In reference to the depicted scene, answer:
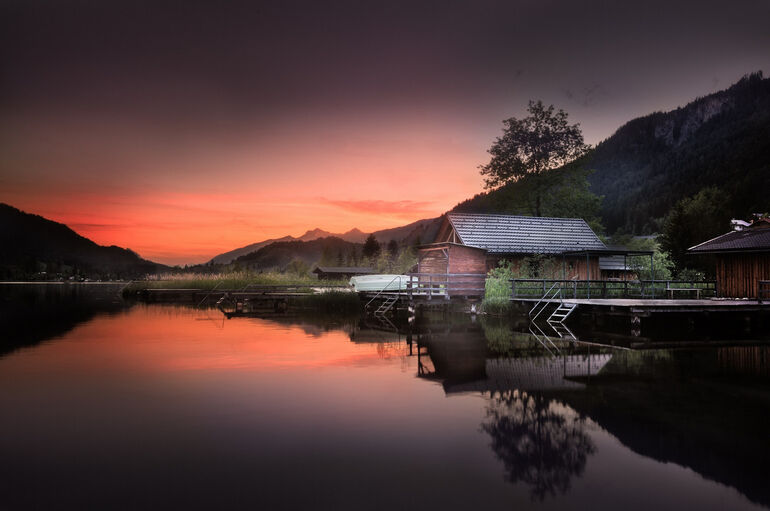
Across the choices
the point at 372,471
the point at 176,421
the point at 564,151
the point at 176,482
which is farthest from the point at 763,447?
the point at 564,151

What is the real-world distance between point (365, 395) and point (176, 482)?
5.52 meters

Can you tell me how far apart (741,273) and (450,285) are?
54.4ft

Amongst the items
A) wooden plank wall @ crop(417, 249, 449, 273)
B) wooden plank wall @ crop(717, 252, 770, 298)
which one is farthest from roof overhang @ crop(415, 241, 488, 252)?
wooden plank wall @ crop(717, 252, 770, 298)

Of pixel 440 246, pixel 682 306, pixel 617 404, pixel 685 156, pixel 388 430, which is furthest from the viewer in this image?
pixel 685 156

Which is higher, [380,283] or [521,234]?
[521,234]

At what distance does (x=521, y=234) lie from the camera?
4059 cm

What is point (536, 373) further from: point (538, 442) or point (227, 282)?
point (227, 282)

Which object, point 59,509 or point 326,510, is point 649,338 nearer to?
point 326,510

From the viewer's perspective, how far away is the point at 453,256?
3838 cm

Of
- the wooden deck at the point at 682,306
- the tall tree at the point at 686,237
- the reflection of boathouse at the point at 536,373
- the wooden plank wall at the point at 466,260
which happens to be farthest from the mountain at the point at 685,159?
the reflection of boathouse at the point at 536,373

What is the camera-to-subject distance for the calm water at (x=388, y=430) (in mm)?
6902

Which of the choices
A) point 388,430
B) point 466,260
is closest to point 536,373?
point 388,430

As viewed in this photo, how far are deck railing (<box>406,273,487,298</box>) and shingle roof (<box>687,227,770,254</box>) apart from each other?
12569 mm

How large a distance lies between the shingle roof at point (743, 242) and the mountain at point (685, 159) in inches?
2142
